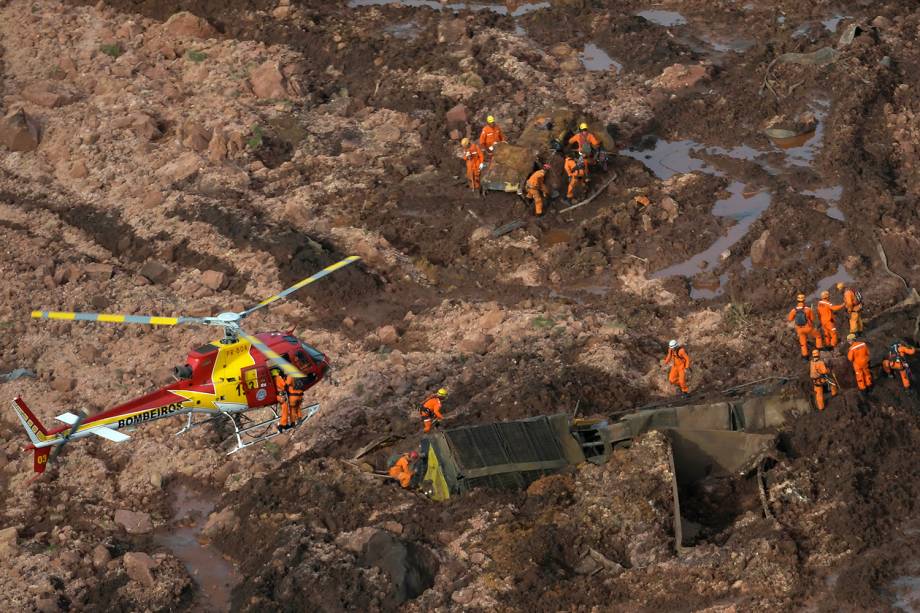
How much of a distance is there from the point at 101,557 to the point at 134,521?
104 centimetres

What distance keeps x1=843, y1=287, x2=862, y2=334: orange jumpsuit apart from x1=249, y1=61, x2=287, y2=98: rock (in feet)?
48.0

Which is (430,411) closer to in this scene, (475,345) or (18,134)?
(475,345)

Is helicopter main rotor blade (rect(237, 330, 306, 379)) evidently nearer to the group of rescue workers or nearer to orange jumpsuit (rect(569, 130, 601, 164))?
the group of rescue workers

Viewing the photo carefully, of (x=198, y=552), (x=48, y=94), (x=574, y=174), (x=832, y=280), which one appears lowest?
(x=198, y=552)

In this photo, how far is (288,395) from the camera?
19766mm

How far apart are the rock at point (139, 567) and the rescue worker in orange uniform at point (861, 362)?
10.6m

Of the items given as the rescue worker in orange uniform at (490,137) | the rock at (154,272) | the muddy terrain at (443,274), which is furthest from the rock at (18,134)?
the rescue worker in orange uniform at (490,137)

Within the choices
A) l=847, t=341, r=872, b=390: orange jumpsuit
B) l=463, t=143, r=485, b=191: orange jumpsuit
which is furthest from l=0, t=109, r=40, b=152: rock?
l=847, t=341, r=872, b=390: orange jumpsuit

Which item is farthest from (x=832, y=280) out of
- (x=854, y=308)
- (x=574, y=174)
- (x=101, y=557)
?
(x=101, y=557)

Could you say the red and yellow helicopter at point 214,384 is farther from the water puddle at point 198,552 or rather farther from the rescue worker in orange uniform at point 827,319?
the rescue worker in orange uniform at point 827,319

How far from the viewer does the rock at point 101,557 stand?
18703 mm

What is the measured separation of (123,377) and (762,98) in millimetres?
15311

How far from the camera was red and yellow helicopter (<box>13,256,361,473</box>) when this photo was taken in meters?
18.7

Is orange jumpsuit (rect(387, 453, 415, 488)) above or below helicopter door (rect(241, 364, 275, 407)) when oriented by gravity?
below
